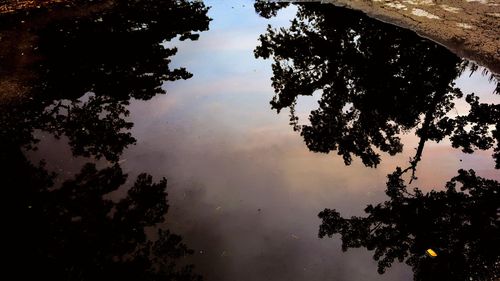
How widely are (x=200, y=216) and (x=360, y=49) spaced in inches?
191

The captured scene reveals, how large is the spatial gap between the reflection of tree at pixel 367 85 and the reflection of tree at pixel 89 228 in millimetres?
2220

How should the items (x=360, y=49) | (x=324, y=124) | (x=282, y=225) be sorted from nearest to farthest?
(x=282, y=225), (x=324, y=124), (x=360, y=49)

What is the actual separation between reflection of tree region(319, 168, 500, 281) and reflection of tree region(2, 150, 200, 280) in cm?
160

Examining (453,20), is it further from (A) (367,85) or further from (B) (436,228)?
(B) (436,228)

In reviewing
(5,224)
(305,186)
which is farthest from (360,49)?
(5,224)

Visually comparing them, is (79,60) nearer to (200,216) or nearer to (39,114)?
(39,114)

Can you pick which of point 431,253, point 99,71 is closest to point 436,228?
point 431,253

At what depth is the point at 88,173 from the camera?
3895 millimetres

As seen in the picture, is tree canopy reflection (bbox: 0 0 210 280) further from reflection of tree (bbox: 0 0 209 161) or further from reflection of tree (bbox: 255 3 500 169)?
reflection of tree (bbox: 255 3 500 169)

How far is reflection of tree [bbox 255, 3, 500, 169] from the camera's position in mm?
4617

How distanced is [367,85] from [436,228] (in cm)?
280

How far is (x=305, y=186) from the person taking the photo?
3.78 m

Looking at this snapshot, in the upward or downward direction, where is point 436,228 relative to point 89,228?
upward

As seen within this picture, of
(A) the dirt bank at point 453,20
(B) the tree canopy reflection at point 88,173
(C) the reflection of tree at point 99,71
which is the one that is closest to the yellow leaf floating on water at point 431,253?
(B) the tree canopy reflection at point 88,173
